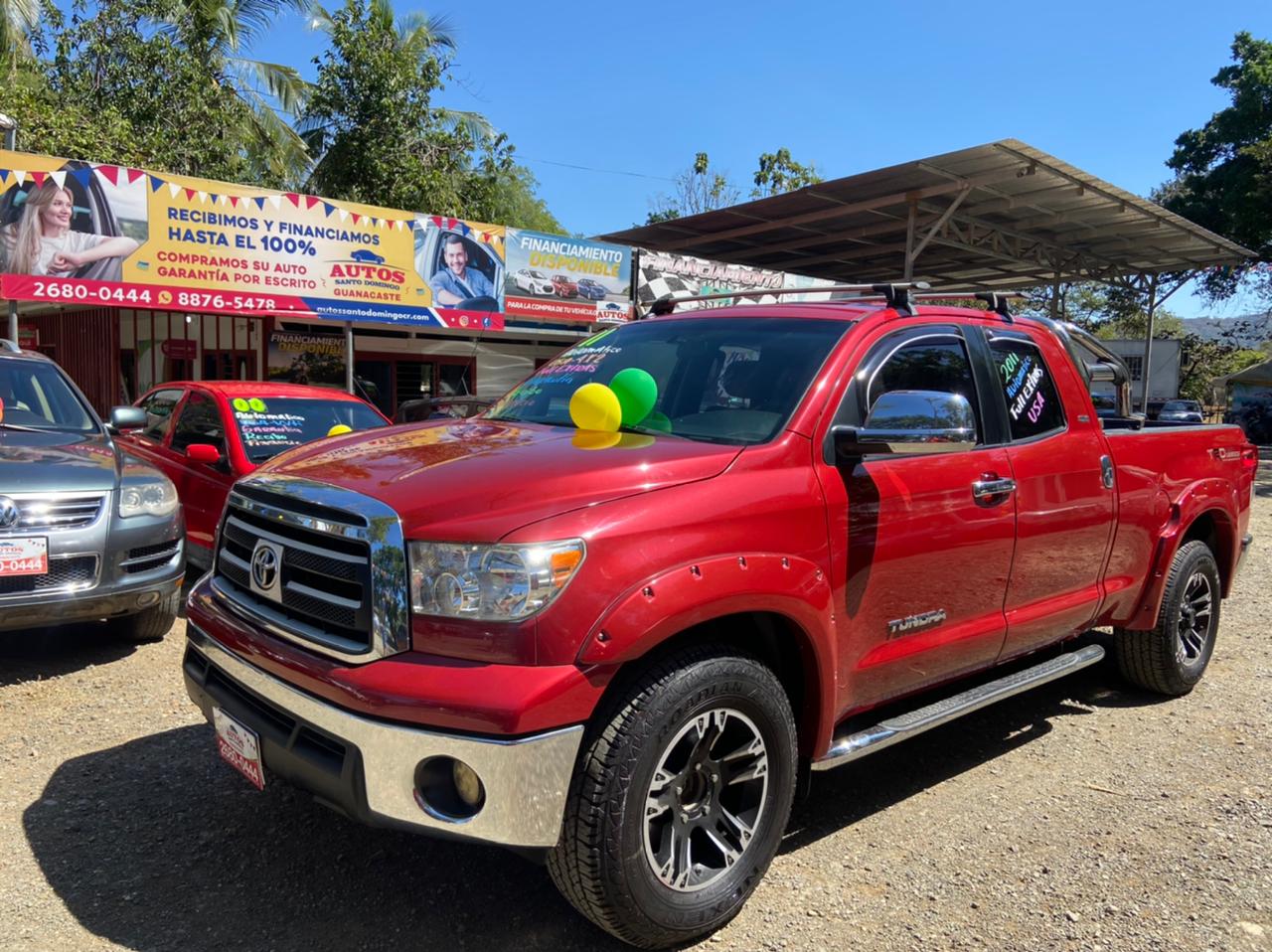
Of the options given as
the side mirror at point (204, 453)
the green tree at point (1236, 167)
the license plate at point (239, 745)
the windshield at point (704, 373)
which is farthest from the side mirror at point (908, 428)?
the green tree at point (1236, 167)

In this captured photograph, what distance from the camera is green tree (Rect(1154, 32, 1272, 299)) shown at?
25.2 meters

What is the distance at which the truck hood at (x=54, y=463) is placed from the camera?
4.60 metres

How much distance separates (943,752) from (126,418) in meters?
5.30

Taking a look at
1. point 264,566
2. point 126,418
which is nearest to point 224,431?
point 126,418

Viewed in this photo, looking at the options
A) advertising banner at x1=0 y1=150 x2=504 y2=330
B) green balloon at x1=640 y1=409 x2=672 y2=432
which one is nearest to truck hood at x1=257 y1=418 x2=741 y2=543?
green balloon at x1=640 y1=409 x2=672 y2=432

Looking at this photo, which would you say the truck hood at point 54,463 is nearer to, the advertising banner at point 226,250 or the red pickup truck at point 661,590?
the red pickup truck at point 661,590

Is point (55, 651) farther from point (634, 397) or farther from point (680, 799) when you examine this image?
point (680, 799)

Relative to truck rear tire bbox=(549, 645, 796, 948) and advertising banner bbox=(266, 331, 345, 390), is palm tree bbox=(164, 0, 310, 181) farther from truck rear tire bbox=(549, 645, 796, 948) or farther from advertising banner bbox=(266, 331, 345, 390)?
truck rear tire bbox=(549, 645, 796, 948)

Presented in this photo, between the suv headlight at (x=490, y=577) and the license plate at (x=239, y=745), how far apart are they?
29.7 inches

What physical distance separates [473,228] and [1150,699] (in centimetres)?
1093

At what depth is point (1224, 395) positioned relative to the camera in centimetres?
4381

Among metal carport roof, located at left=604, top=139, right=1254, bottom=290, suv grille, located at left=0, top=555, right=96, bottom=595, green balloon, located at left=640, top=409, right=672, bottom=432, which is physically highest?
metal carport roof, located at left=604, top=139, right=1254, bottom=290

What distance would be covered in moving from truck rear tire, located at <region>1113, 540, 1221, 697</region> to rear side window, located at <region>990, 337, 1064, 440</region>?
1387 millimetres

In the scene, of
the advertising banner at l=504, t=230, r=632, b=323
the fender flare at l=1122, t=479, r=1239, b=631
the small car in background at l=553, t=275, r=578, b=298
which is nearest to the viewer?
the fender flare at l=1122, t=479, r=1239, b=631
